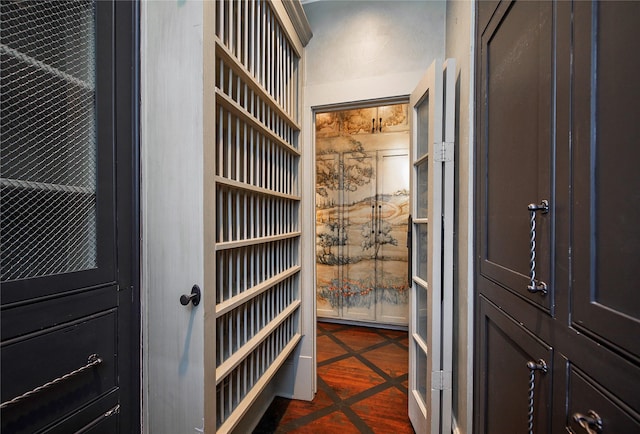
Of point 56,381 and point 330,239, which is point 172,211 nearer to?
point 56,381

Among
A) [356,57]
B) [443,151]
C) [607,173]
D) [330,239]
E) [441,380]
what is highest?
[356,57]

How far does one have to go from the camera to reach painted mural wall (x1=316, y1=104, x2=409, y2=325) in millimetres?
3242

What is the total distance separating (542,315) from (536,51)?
2.53 ft

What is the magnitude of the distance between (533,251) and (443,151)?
0.82 m

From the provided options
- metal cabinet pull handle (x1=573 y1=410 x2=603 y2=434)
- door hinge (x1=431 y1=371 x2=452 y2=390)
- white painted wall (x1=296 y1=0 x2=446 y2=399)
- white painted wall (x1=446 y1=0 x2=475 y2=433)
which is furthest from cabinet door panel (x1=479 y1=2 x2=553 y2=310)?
white painted wall (x1=296 y1=0 x2=446 y2=399)

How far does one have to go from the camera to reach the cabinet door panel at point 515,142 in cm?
76

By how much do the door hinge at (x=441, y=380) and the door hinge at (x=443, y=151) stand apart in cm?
116

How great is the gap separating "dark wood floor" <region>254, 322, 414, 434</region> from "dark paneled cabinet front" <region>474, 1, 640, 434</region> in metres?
0.91

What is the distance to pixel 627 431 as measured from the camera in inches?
19.5

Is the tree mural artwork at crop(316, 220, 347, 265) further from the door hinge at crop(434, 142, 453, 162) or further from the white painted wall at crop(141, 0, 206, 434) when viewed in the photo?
the white painted wall at crop(141, 0, 206, 434)

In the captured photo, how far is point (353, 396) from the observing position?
2.04m

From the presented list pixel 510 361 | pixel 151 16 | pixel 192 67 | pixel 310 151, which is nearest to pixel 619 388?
pixel 510 361

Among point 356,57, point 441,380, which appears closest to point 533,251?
point 441,380

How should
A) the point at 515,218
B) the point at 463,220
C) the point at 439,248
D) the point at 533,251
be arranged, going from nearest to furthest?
the point at 533,251
the point at 515,218
the point at 463,220
the point at 439,248
